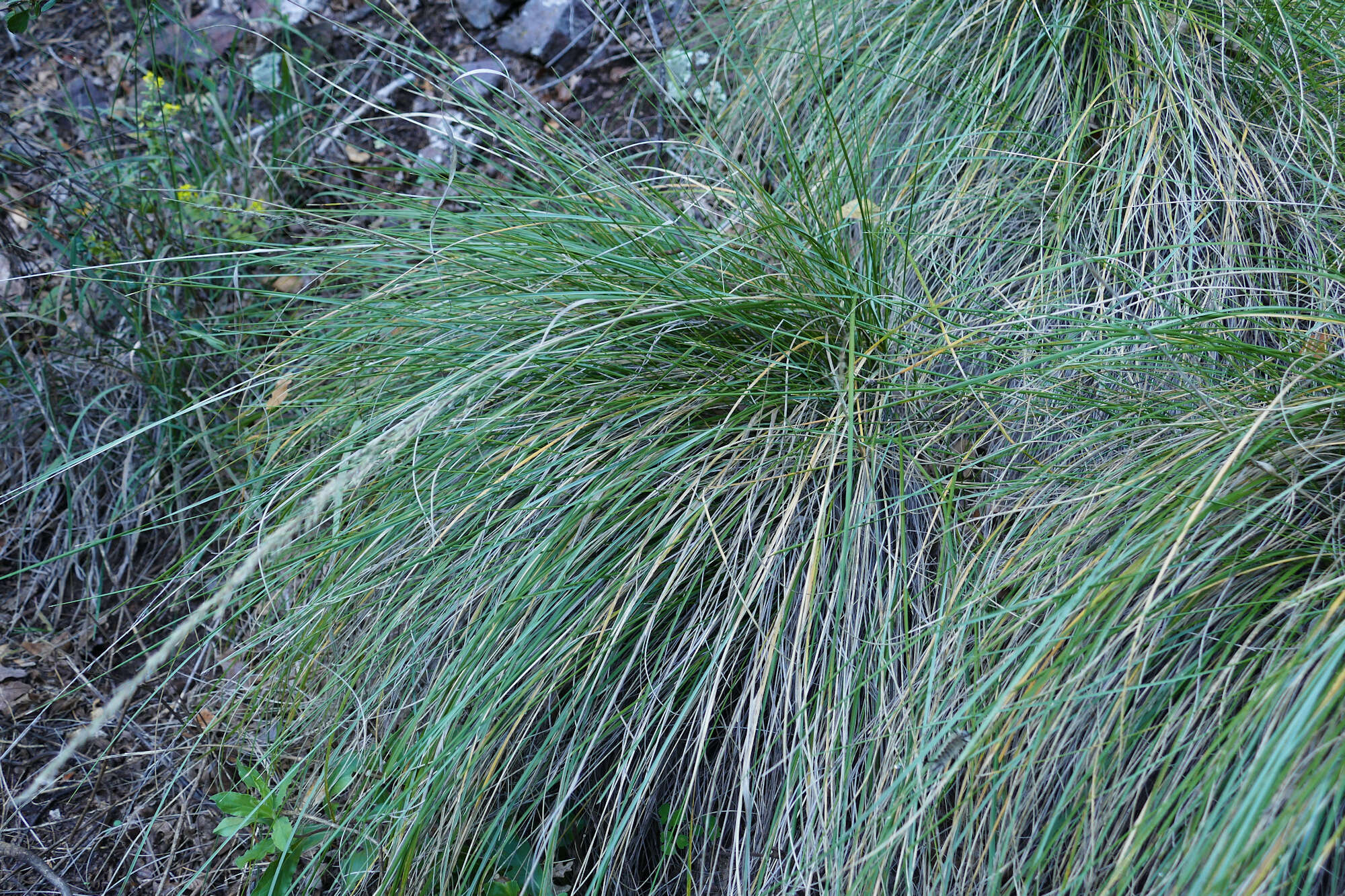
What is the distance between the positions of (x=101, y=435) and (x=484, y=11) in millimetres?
2146

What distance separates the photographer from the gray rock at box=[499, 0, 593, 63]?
11.6 ft

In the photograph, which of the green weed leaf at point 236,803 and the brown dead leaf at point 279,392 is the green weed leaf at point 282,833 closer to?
the green weed leaf at point 236,803

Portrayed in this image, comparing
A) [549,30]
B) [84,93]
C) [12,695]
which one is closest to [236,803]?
[12,695]

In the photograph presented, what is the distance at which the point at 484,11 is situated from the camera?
369 centimetres

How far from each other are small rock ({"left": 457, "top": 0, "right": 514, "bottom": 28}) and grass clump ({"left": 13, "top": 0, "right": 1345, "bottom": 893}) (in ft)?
5.53

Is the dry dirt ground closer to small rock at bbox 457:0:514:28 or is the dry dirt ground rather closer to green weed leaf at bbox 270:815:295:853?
small rock at bbox 457:0:514:28

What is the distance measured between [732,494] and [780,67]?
1.56m

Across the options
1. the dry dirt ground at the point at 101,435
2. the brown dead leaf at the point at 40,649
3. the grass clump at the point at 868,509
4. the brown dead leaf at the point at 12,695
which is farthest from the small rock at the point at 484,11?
the brown dead leaf at the point at 12,695

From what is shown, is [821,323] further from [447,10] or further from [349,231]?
[447,10]

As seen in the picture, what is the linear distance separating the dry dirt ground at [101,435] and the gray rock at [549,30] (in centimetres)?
3

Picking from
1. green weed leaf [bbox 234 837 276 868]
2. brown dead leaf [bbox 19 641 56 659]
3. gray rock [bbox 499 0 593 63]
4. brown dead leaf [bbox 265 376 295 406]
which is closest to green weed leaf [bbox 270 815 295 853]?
green weed leaf [bbox 234 837 276 868]

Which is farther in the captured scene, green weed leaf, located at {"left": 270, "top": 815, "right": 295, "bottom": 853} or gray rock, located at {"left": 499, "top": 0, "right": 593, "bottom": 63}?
gray rock, located at {"left": 499, "top": 0, "right": 593, "bottom": 63}

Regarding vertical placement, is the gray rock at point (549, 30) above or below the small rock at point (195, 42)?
A: above

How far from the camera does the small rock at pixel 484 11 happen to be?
366cm
